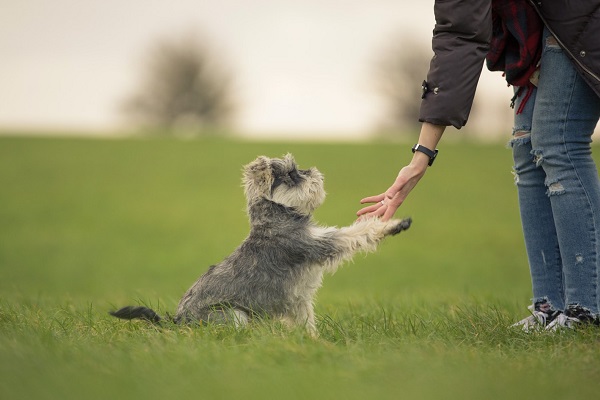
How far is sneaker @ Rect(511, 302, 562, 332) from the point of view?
15.9ft

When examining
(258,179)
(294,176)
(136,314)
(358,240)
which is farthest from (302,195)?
(136,314)

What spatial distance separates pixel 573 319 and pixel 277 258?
198 cm

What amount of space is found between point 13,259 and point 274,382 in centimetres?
1511

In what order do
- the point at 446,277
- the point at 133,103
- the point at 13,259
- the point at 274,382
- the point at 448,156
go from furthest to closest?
the point at 133,103, the point at 448,156, the point at 13,259, the point at 446,277, the point at 274,382

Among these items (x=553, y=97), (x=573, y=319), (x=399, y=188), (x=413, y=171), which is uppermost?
(x=553, y=97)

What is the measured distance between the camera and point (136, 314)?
5.01 meters

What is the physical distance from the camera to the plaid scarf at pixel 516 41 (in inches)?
193

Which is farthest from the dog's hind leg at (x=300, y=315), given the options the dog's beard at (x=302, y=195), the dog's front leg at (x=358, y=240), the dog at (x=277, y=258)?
the dog's beard at (x=302, y=195)

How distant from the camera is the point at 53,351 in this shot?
4.06 m

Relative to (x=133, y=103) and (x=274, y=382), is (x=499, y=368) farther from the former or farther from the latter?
(x=133, y=103)

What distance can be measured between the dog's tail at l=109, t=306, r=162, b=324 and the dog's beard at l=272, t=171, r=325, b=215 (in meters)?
1.21

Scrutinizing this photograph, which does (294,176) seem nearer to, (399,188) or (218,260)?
(399,188)

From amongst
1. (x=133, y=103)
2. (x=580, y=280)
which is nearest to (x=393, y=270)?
(x=580, y=280)

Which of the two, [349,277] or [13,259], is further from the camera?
[13,259]
